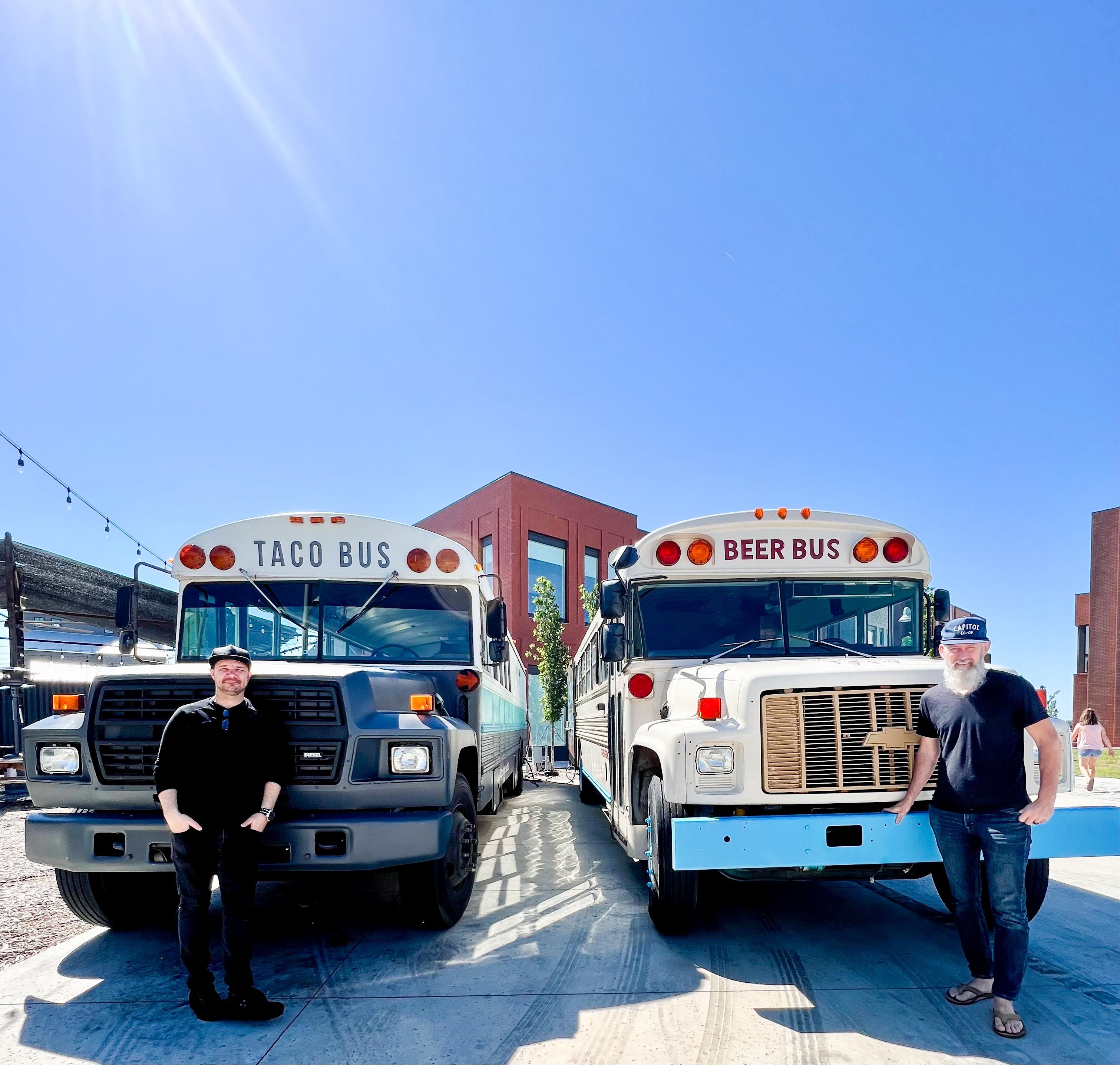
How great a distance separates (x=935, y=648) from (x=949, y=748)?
197 centimetres

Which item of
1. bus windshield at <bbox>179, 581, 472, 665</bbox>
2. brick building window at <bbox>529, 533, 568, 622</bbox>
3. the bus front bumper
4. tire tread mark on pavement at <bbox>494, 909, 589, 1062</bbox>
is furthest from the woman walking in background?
brick building window at <bbox>529, 533, 568, 622</bbox>

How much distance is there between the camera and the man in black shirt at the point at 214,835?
3395 millimetres

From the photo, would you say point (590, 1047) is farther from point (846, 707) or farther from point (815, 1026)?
point (846, 707)

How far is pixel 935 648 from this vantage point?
5309 millimetres

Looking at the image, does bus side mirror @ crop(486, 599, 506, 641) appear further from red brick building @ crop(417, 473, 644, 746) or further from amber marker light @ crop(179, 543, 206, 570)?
red brick building @ crop(417, 473, 644, 746)

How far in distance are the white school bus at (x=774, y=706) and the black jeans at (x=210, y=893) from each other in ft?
6.46

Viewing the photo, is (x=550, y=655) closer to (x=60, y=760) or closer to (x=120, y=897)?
(x=120, y=897)

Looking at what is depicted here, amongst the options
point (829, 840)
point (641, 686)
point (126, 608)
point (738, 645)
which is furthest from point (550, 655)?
point (829, 840)

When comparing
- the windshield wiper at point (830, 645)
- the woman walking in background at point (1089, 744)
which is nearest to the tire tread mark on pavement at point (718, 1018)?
the windshield wiper at point (830, 645)

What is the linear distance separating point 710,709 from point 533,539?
20.5 metres

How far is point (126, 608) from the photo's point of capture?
5789 mm

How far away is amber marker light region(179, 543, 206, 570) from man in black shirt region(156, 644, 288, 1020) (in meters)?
2.35

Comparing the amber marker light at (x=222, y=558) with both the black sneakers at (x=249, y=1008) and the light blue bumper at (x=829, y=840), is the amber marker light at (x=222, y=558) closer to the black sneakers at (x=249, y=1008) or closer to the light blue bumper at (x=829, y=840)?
the black sneakers at (x=249, y=1008)

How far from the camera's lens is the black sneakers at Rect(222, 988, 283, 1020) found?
344 cm
